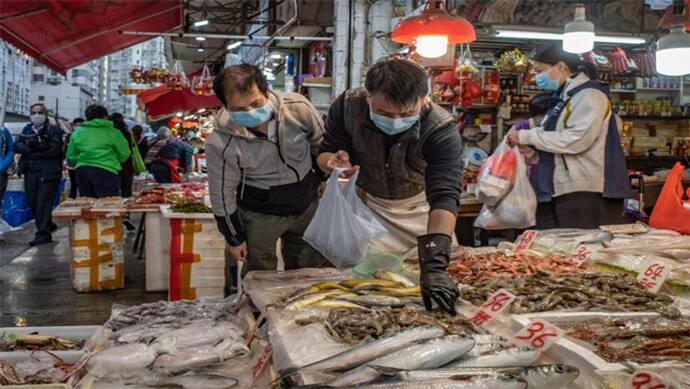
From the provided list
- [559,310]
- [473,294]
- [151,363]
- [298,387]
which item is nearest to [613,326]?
[559,310]

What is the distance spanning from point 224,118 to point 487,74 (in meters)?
6.32

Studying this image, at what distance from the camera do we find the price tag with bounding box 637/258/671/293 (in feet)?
10.2

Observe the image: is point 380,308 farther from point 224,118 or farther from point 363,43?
point 363,43

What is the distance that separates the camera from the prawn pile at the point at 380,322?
2387 millimetres

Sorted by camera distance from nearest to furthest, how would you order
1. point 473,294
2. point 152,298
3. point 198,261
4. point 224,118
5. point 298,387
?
point 298,387 < point 473,294 < point 224,118 < point 198,261 < point 152,298

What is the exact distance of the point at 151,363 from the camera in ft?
8.75

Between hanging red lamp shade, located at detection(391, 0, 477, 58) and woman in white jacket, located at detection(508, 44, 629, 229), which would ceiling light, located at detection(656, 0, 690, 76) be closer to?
woman in white jacket, located at detection(508, 44, 629, 229)

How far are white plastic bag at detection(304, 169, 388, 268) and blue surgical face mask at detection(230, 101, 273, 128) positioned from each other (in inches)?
28.2

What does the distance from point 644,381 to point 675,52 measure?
4.33 meters

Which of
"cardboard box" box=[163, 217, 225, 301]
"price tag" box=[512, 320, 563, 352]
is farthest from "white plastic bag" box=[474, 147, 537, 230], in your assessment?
"price tag" box=[512, 320, 563, 352]

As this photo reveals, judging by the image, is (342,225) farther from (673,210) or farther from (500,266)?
(673,210)

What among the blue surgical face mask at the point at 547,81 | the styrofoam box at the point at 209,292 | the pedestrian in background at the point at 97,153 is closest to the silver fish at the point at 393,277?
the blue surgical face mask at the point at 547,81

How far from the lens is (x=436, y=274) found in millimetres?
2723

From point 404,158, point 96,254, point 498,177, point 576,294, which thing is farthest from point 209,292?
point 576,294
